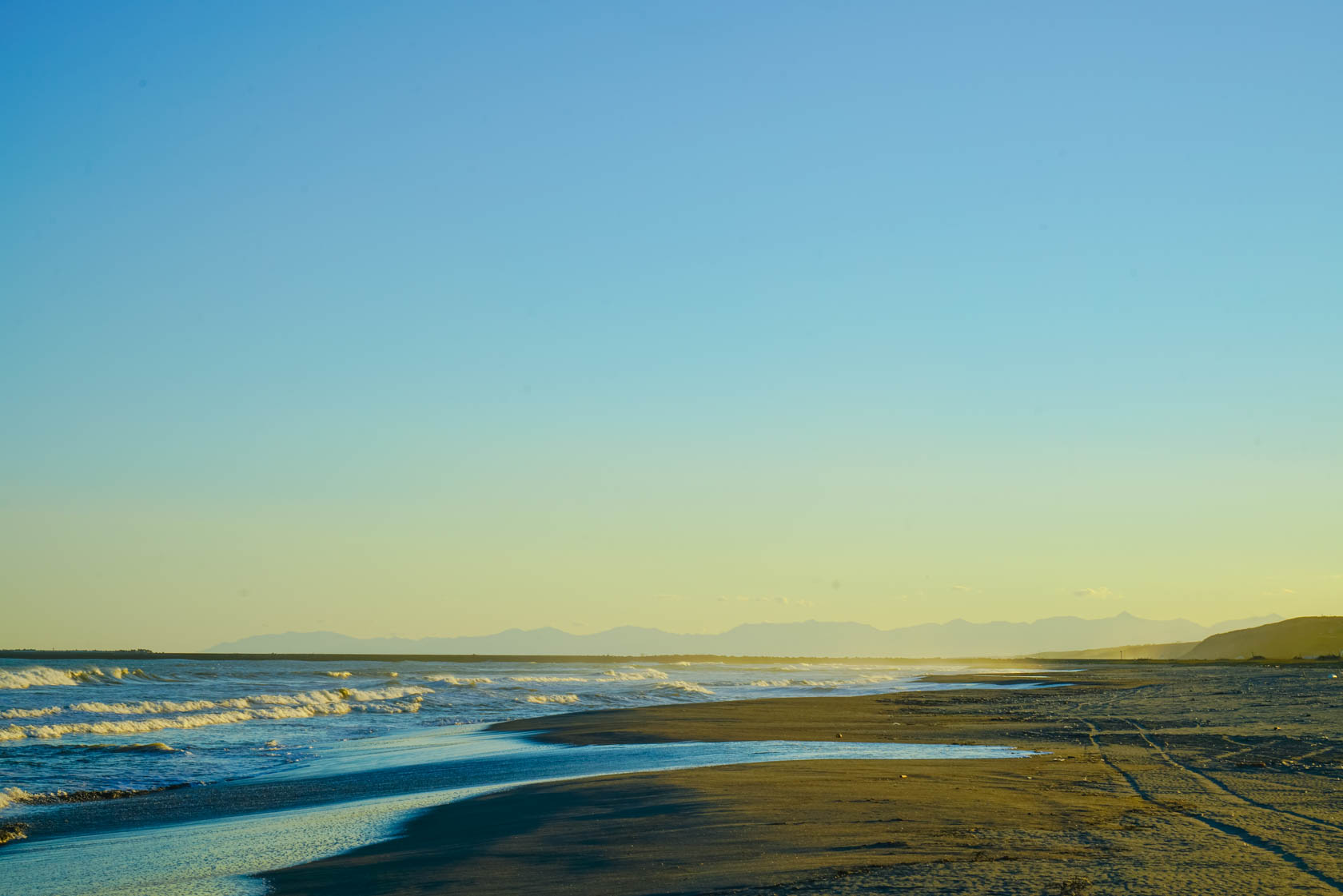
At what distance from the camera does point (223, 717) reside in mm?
25531

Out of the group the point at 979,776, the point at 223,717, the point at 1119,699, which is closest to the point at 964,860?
the point at 979,776

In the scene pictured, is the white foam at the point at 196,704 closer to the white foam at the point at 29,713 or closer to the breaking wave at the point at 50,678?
the white foam at the point at 29,713

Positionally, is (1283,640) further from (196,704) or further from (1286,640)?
(196,704)

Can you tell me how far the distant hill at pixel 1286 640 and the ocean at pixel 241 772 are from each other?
103 metres

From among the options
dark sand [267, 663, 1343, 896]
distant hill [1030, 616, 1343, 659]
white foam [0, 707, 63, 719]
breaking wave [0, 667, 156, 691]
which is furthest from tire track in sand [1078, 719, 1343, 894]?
distant hill [1030, 616, 1343, 659]

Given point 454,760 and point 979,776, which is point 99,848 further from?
point 979,776

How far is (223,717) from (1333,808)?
25.5m

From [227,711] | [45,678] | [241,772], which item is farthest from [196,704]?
[45,678]

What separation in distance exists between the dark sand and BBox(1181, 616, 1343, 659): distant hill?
10570 centimetres

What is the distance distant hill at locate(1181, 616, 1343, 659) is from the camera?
103363 millimetres

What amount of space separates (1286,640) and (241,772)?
128m

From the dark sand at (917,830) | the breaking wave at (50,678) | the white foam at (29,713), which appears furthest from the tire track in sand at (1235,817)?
the breaking wave at (50,678)

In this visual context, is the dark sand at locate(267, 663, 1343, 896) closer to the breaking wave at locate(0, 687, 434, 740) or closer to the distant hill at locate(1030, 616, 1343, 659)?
the breaking wave at locate(0, 687, 434, 740)

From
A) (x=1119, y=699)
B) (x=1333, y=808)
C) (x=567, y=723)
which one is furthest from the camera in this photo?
(x=1119, y=699)
